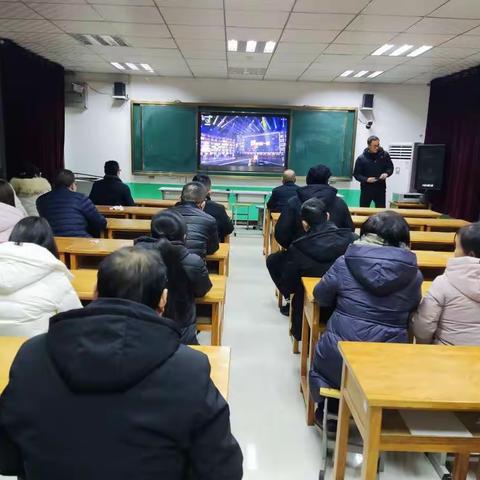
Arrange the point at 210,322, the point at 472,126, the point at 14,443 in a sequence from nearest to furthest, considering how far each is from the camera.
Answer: the point at 14,443 < the point at 210,322 < the point at 472,126

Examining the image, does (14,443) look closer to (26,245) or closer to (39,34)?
(26,245)

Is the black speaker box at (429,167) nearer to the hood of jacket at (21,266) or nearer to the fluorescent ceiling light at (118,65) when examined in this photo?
the fluorescent ceiling light at (118,65)

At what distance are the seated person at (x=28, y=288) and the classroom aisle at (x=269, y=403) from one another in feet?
3.79

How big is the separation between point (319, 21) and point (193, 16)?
3.96 feet

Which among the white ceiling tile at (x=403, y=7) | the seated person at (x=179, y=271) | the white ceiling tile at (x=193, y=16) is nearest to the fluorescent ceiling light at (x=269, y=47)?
the white ceiling tile at (x=193, y=16)

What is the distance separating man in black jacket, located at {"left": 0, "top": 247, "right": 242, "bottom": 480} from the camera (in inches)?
33.3

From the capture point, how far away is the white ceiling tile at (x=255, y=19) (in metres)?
4.12

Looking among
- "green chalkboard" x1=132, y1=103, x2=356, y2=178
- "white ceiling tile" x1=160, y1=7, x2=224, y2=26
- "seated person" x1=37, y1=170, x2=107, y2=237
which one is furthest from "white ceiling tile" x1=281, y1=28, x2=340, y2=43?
"green chalkboard" x1=132, y1=103, x2=356, y2=178

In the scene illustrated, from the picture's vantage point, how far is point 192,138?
8195mm

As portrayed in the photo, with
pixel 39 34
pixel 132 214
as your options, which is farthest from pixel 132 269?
pixel 39 34

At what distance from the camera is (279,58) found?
242 inches

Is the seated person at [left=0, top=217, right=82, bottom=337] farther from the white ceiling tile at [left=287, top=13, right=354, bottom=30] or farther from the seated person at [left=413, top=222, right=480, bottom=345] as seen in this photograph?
the white ceiling tile at [left=287, top=13, right=354, bottom=30]

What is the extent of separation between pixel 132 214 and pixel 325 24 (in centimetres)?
281

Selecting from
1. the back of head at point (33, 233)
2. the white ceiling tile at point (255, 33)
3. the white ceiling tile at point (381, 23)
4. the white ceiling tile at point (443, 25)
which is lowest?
the back of head at point (33, 233)
